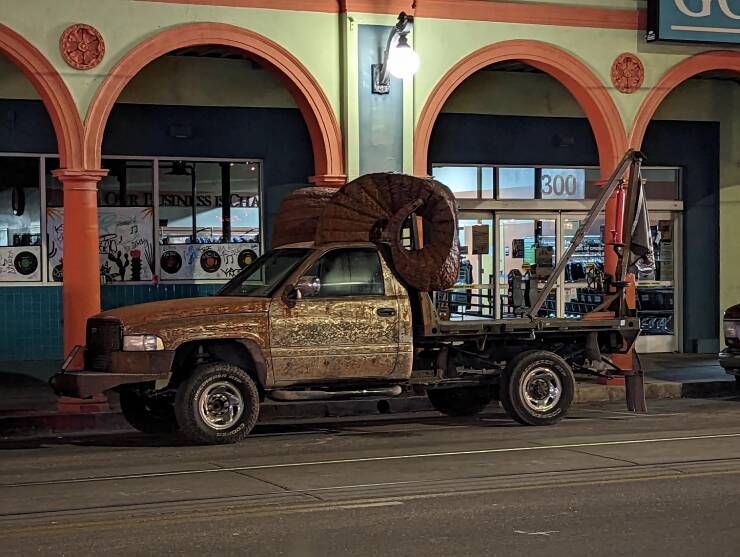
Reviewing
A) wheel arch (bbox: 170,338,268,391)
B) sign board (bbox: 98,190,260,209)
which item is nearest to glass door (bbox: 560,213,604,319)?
sign board (bbox: 98,190,260,209)

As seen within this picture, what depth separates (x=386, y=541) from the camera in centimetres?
→ 784

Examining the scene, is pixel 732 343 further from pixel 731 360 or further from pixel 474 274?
pixel 474 274

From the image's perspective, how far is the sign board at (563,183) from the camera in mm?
21203

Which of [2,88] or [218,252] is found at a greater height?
[2,88]

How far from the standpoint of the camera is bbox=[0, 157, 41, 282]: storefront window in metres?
18.3

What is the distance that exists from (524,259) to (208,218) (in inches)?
207

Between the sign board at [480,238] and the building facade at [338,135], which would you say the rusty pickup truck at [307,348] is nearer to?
the building facade at [338,135]

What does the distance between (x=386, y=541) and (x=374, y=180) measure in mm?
6131

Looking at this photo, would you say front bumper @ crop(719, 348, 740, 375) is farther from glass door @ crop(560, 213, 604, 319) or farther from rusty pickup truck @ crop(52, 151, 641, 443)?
glass door @ crop(560, 213, 604, 319)

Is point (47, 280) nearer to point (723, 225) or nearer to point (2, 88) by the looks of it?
point (2, 88)

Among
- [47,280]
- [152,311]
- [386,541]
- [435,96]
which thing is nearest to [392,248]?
[152,311]

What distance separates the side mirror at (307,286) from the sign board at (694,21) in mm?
7227

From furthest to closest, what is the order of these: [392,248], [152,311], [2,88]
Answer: [2,88] < [392,248] < [152,311]

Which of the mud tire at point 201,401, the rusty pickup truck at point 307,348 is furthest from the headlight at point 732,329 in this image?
the mud tire at point 201,401
